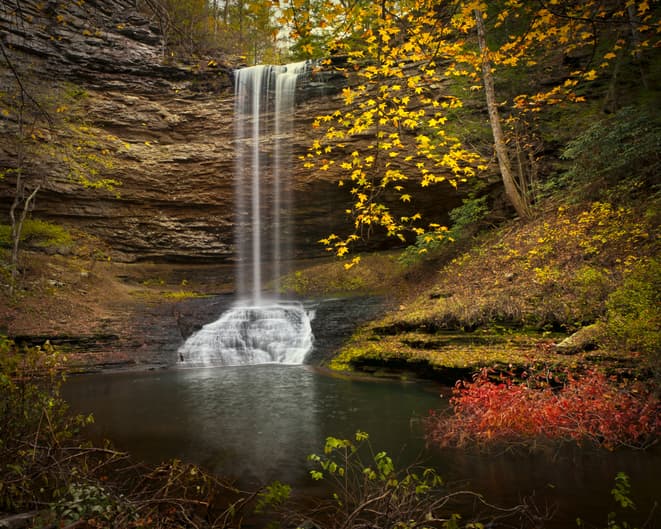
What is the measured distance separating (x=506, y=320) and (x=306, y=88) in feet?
40.8

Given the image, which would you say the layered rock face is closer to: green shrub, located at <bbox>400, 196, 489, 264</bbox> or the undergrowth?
green shrub, located at <bbox>400, 196, 489, 264</bbox>

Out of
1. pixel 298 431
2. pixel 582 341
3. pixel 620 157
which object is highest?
pixel 620 157

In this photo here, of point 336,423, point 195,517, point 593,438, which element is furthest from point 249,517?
point 593,438

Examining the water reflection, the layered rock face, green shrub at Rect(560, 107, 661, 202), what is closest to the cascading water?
the layered rock face

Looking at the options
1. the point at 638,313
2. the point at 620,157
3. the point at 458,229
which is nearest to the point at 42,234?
the point at 458,229

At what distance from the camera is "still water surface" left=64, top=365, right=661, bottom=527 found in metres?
3.55

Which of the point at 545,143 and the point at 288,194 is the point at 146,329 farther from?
the point at 545,143

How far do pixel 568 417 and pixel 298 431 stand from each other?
10.5 feet

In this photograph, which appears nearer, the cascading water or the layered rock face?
the cascading water

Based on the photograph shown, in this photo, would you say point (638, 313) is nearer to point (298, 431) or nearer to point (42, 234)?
point (298, 431)

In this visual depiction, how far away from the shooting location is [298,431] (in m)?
5.41

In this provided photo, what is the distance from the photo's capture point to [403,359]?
815 centimetres

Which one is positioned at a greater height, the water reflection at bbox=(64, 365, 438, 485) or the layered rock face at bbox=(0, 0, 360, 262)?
the layered rock face at bbox=(0, 0, 360, 262)

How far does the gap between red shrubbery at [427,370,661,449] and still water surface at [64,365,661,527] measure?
0.20m
